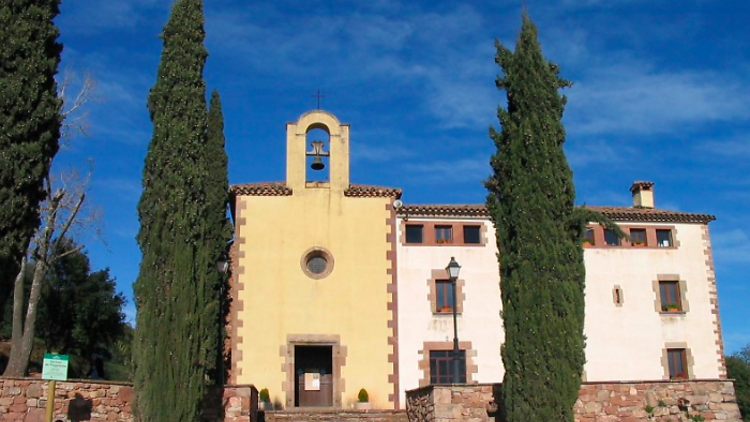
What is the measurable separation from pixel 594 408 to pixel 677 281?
14077 millimetres

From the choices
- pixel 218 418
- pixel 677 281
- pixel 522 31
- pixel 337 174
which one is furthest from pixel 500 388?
pixel 677 281

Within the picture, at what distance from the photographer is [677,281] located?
2880cm

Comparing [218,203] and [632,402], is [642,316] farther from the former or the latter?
[218,203]

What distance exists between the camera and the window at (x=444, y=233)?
91.5 feet

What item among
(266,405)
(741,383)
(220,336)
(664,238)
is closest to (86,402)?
(220,336)

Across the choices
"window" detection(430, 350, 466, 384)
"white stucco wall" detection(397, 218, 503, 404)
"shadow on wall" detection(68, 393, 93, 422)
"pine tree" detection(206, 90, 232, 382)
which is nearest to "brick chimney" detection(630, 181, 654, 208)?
"white stucco wall" detection(397, 218, 503, 404)

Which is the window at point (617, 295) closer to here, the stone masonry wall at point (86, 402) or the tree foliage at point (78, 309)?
the stone masonry wall at point (86, 402)

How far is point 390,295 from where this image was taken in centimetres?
2669

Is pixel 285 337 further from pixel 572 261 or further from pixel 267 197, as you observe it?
pixel 572 261

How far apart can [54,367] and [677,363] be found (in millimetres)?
20916

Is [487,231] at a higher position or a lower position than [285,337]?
higher

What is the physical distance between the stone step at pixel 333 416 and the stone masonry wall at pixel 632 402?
4.85 m

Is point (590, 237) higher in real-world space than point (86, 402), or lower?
higher

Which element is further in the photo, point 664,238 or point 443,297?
point 664,238
